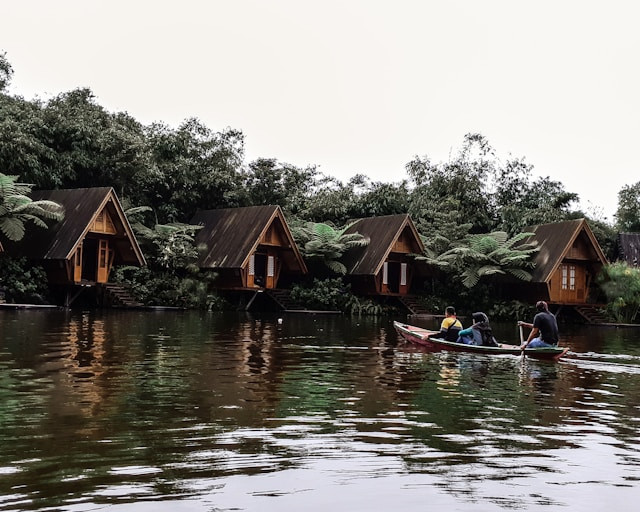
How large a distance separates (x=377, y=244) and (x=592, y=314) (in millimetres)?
10784

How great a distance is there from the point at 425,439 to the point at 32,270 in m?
28.3

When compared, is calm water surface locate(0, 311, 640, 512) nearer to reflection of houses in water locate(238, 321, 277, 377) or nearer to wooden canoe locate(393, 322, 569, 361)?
reflection of houses in water locate(238, 321, 277, 377)

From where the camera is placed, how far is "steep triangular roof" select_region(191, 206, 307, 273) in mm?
38594

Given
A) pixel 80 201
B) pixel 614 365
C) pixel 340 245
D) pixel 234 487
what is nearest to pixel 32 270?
pixel 80 201

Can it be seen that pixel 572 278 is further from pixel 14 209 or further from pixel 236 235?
pixel 14 209

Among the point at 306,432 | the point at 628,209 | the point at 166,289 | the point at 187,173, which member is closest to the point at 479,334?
the point at 306,432

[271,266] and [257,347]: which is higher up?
[271,266]

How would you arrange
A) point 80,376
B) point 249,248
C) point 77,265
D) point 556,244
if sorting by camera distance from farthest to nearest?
point 556,244 → point 249,248 → point 77,265 → point 80,376

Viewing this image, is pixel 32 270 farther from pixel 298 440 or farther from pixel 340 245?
pixel 298 440

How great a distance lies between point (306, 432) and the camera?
872 centimetres

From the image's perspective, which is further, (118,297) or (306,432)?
(118,297)

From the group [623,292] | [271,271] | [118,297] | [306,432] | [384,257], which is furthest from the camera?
[271,271]

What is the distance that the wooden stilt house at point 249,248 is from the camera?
127ft

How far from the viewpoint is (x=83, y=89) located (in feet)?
154
